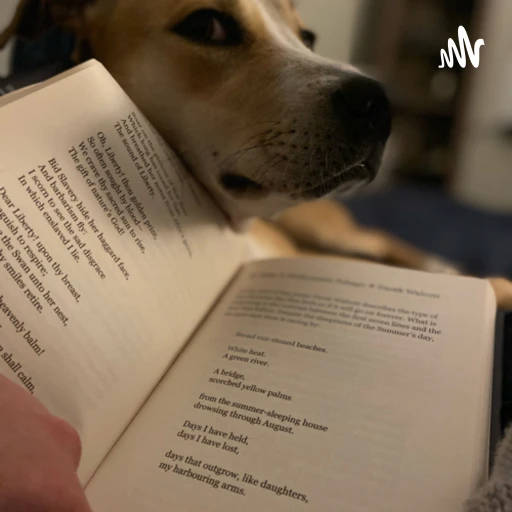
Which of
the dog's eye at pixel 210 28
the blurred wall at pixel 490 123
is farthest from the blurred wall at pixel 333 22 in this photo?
the dog's eye at pixel 210 28

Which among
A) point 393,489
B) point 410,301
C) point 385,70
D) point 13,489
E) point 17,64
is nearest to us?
point 13,489

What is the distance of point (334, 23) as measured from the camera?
107 inches

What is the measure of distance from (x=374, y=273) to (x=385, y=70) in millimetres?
2506

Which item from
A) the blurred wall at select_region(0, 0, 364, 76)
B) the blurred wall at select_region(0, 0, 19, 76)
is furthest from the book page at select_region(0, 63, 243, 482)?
the blurred wall at select_region(0, 0, 364, 76)

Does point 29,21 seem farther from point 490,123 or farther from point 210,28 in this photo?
point 490,123

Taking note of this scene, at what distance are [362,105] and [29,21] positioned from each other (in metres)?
0.65

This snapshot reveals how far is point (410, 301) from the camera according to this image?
84 centimetres

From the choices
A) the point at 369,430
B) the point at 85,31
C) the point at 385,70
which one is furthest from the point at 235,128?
the point at 385,70

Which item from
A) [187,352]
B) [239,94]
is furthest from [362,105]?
[187,352]

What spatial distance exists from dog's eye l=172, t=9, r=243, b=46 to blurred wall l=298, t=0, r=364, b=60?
4.65ft

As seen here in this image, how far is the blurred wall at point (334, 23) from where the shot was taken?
244 cm

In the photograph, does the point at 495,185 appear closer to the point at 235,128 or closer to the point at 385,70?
the point at 385,70

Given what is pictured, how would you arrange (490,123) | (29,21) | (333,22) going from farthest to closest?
(490,123) < (333,22) < (29,21)

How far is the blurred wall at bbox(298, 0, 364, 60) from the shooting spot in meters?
2.44
